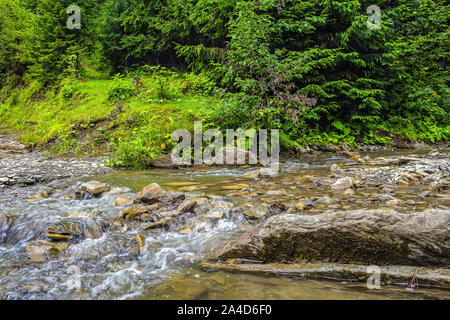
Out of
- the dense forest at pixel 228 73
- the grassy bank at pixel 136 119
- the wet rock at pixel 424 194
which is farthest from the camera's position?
the dense forest at pixel 228 73

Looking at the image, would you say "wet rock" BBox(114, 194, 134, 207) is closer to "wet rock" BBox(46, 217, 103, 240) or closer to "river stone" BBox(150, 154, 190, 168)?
"wet rock" BBox(46, 217, 103, 240)

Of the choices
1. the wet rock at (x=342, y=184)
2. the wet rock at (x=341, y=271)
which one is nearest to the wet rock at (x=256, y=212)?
the wet rock at (x=341, y=271)

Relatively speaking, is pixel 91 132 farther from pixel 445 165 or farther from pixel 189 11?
pixel 445 165

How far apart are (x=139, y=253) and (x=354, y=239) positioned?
195 centimetres

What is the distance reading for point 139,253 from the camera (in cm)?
253

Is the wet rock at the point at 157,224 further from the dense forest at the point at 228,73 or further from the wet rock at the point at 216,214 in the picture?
the dense forest at the point at 228,73

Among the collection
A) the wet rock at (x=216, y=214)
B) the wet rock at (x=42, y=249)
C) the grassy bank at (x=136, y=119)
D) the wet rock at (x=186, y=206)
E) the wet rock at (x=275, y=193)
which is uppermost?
the grassy bank at (x=136, y=119)

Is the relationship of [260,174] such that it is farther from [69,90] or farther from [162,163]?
[69,90]

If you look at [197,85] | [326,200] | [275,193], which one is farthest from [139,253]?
[197,85]

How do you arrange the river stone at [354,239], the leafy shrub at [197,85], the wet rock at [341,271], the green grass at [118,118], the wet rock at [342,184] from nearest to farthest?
the wet rock at [341,271]
the river stone at [354,239]
the wet rock at [342,184]
the green grass at [118,118]
the leafy shrub at [197,85]

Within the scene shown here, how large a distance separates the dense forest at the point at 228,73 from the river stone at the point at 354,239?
4737 mm

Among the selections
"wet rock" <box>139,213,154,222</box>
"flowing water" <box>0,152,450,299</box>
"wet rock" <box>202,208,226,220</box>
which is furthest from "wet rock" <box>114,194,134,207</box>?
"wet rock" <box>202,208,226,220</box>

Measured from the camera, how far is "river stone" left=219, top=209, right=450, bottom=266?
1.95 meters

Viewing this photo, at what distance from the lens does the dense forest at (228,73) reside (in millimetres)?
7465
